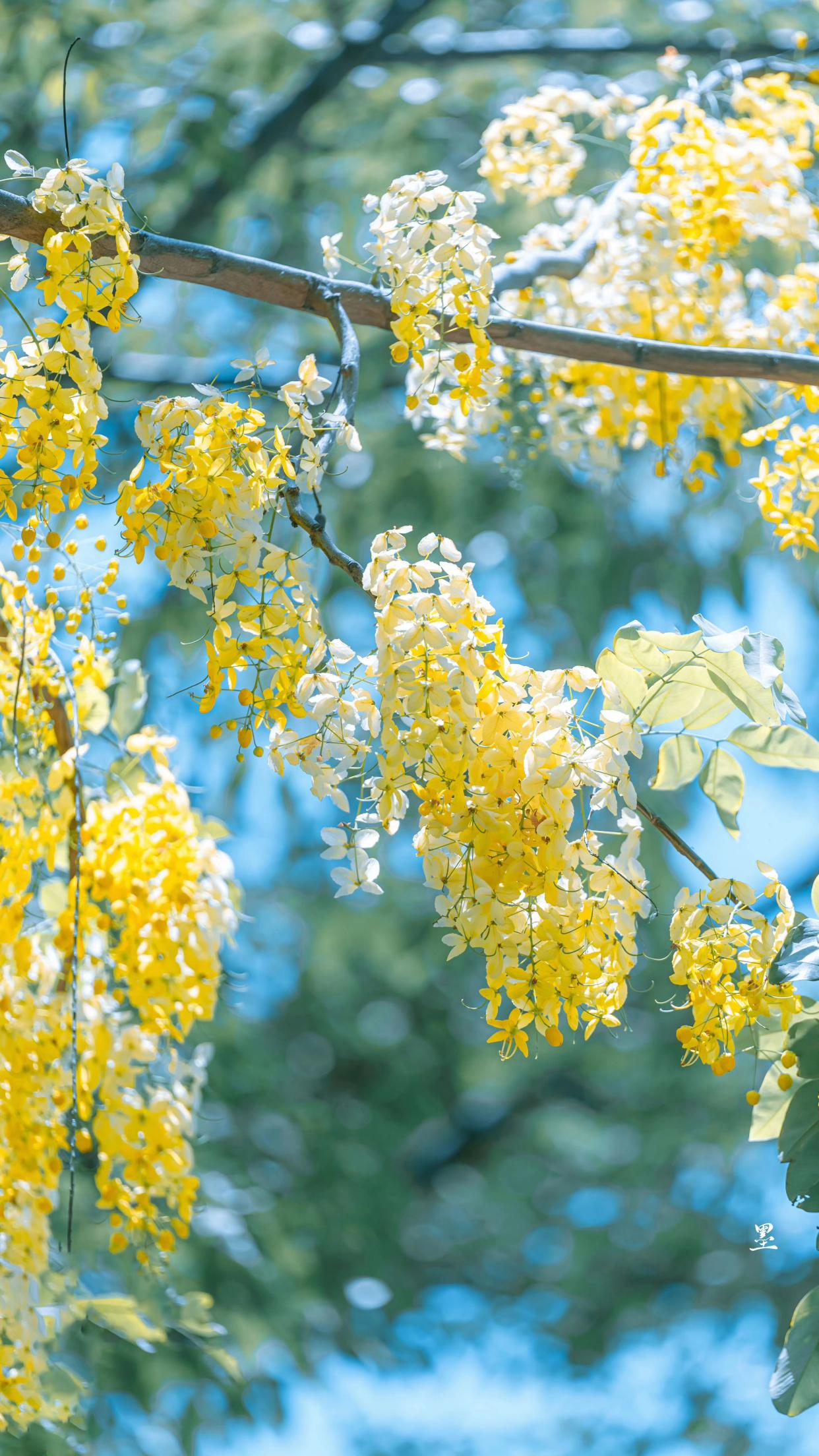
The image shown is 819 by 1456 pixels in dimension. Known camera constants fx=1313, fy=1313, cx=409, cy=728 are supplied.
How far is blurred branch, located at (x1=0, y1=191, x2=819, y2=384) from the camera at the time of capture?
0.72 metres

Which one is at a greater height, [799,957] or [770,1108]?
[799,957]

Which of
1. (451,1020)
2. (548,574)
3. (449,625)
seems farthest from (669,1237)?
(449,625)

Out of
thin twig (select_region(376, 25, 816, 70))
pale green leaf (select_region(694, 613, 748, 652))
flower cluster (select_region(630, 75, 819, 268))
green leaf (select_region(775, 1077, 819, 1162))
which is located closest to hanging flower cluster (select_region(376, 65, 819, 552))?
flower cluster (select_region(630, 75, 819, 268))

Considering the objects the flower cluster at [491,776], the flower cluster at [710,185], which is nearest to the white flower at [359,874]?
the flower cluster at [491,776]

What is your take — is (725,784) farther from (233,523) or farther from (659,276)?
(659,276)

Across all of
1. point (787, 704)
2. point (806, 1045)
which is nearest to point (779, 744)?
point (787, 704)

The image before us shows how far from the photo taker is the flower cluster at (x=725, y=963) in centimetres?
70

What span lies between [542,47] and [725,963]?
2.90 metres

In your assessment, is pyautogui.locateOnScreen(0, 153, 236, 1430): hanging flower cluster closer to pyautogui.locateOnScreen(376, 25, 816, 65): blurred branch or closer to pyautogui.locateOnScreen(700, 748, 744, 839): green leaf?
pyautogui.locateOnScreen(700, 748, 744, 839): green leaf

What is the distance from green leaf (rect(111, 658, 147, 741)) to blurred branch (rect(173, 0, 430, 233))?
1.81 m

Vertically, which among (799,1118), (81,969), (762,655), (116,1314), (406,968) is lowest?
(406,968)

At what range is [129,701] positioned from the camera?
1249 millimetres

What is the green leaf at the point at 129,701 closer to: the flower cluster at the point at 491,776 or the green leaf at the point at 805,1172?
the flower cluster at the point at 491,776

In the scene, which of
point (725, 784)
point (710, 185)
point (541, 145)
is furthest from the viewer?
point (541, 145)
